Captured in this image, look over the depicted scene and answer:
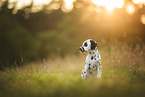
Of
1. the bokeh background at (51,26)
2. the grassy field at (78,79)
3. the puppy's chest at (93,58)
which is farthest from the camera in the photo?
the bokeh background at (51,26)

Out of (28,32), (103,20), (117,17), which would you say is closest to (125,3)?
(117,17)

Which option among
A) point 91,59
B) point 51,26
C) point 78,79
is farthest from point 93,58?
point 51,26

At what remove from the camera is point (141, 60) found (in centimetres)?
704

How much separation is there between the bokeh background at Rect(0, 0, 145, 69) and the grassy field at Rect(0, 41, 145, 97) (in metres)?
6.57

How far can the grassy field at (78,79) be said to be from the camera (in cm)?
393

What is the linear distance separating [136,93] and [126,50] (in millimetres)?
5078

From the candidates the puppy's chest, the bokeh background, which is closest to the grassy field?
the puppy's chest

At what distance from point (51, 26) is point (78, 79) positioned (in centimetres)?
1692

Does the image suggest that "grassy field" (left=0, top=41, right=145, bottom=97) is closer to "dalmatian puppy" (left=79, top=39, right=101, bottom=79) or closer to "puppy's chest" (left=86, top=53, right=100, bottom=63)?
"dalmatian puppy" (left=79, top=39, right=101, bottom=79)

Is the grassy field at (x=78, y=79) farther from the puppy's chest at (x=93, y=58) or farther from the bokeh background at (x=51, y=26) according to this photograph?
the bokeh background at (x=51, y=26)

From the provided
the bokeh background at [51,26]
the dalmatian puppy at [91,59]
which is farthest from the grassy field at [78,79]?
the bokeh background at [51,26]

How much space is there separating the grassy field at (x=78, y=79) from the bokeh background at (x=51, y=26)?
6.57 metres

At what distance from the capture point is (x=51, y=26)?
70.4ft

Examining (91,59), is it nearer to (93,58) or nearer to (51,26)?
(93,58)
